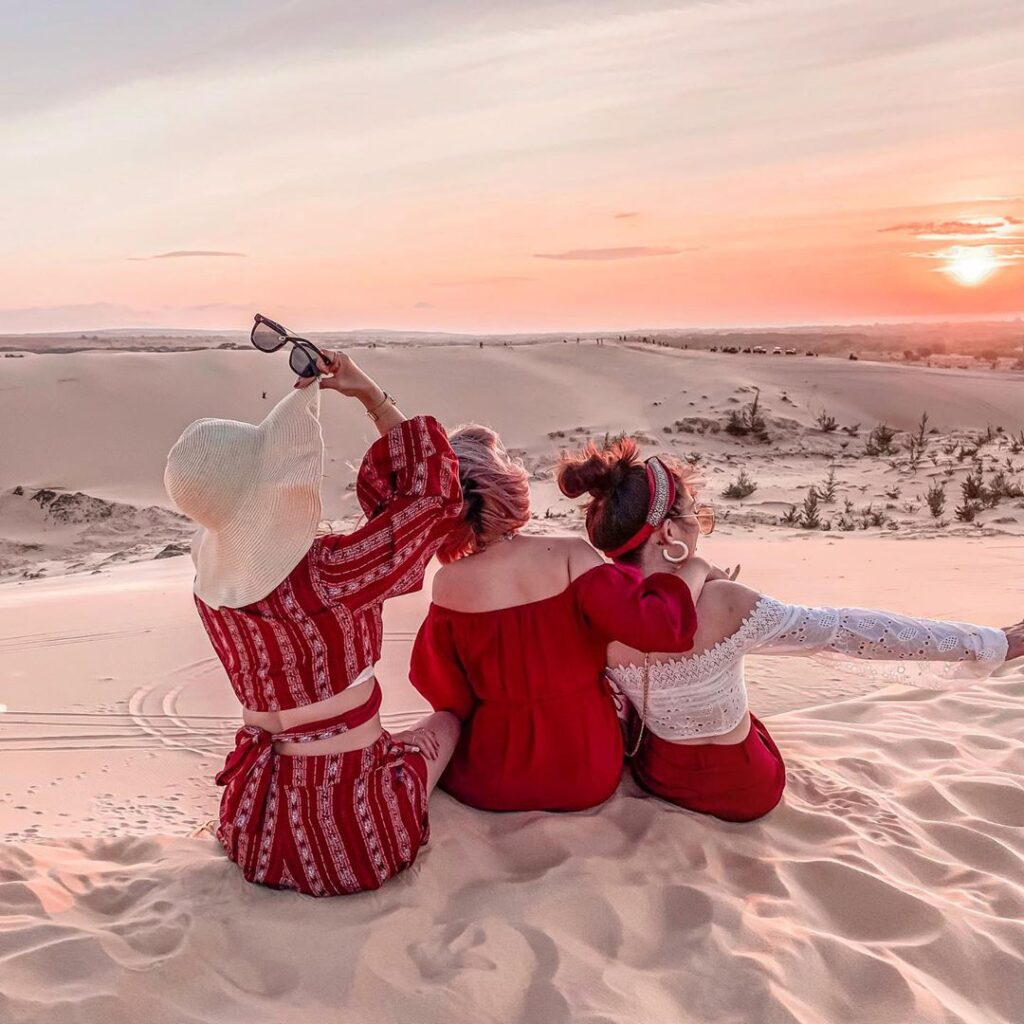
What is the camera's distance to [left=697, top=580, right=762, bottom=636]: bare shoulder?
3311 mm

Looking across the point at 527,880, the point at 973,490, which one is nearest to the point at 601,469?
the point at 527,880

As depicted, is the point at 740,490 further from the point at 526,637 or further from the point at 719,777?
the point at 526,637

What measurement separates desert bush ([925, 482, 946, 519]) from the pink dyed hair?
27.9 ft

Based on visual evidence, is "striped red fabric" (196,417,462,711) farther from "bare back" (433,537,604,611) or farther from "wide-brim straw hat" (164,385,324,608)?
"bare back" (433,537,604,611)

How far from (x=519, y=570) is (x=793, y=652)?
3.04 ft

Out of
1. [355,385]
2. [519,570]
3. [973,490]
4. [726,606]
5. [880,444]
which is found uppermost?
[355,385]

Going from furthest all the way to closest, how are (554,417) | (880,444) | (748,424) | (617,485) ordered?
(554,417) → (748,424) → (880,444) → (617,485)

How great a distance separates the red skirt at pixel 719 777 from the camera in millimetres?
3518

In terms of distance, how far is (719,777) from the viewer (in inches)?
139

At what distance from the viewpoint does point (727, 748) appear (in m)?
3.51

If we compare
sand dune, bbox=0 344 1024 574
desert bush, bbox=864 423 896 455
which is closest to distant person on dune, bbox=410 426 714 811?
sand dune, bbox=0 344 1024 574

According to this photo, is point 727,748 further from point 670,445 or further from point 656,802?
point 670,445

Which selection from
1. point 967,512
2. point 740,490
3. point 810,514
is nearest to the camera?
point 967,512

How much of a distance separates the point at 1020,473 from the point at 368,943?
11489mm
